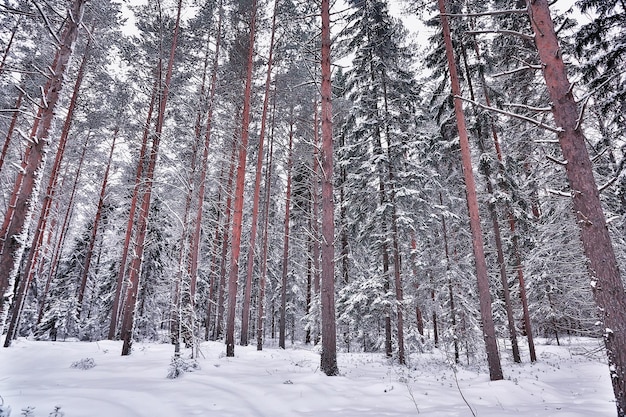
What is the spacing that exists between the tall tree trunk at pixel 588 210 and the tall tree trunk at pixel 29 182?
814 centimetres

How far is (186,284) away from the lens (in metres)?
7.94

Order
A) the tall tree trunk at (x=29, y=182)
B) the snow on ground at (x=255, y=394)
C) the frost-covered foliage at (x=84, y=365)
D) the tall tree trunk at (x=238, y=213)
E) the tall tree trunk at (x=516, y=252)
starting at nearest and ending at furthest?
the snow on ground at (x=255, y=394), the tall tree trunk at (x=29, y=182), the frost-covered foliage at (x=84, y=365), the tall tree trunk at (x=238, y=213), the tall tree trunk at (x=516, y=252)

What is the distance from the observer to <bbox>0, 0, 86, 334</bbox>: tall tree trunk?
16.4ft

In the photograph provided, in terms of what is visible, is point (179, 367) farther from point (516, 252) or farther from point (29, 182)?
point (516, 252)

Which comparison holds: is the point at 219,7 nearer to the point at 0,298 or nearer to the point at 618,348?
the point at 0,298

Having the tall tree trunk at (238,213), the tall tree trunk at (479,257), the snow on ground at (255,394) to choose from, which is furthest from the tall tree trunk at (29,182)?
the tall tree trunk at (479,257)

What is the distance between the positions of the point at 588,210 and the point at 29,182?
8.80m

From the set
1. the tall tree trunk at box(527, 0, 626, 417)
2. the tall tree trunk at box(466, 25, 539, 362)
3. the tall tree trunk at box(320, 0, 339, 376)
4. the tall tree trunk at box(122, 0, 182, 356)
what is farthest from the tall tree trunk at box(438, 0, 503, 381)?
the tall tree trunk at box(122, 0, 182, 356)

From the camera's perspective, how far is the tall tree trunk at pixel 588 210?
3.69 m

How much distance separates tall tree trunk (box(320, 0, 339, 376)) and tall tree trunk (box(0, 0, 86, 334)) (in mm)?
5798

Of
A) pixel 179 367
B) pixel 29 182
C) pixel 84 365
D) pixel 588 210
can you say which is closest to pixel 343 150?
pixel 179 367

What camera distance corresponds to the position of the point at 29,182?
17.7ft

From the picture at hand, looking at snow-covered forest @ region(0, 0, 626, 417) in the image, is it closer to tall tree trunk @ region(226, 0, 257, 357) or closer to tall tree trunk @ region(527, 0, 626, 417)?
tall tree trunk @ region(226, 0, 257, 357)

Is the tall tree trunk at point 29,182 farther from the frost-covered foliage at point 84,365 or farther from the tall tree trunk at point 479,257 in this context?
the tall tree trunk at point 479,257
